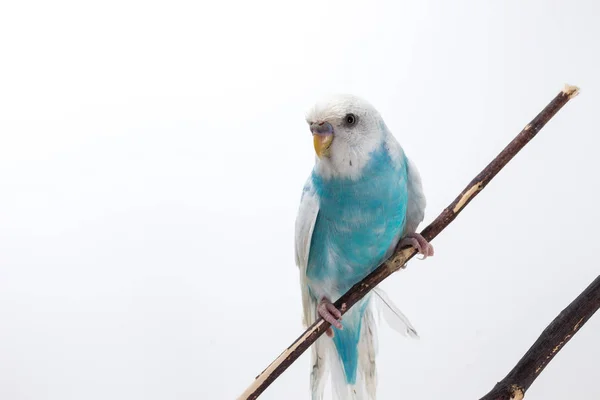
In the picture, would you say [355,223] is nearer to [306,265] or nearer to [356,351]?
[306,265]

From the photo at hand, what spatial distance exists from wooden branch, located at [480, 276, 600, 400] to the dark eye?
503mm

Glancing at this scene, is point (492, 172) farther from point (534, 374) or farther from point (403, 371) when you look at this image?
point (403, 371)

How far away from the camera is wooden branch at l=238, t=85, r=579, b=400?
44.8 inches

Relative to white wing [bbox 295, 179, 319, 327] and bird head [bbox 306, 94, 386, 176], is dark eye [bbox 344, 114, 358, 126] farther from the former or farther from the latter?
white wing [bbox 295, 179, 319, 327]

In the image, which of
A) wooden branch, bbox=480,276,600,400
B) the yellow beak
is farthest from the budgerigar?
wooden branch, bbox=480,276,600,400

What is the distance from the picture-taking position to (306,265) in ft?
4.38

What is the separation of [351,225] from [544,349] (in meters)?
0.41

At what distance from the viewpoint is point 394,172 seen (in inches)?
47.6

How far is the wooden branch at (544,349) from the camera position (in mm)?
1108

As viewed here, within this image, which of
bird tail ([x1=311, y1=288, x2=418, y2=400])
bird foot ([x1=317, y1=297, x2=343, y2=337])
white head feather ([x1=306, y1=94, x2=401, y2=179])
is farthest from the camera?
bird tail ([x1=311, y1=288, x2=418, y2=400])

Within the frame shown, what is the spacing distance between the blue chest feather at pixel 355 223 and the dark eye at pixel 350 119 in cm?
8

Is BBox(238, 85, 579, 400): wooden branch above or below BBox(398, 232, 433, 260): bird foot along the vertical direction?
below

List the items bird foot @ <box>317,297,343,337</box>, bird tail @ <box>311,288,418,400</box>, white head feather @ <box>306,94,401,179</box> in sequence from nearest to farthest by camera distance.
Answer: white head feather @ <box>306,94,401,179</box> < bird foot @ <box>317,297,343,337</box> < bird tail @ <box>311,288,418,400</box>

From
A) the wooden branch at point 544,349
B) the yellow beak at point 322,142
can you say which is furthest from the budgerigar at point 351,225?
the wooden branch at point 544,349
